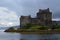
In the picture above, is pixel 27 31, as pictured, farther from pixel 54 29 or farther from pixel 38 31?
pixel 54 29

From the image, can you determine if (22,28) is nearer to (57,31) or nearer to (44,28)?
(44,28)

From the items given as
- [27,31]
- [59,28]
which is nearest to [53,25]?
[59,28]

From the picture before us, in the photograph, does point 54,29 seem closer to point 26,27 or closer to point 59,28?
point 59,28

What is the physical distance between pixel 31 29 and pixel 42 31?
9542 mm

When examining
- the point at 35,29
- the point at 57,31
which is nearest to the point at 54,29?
the point at 57,31

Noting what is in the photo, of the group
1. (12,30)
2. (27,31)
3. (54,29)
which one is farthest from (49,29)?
(12,30)

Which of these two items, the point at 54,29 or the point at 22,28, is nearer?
the point at 54,29

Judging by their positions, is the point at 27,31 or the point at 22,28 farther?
the point at 22,28

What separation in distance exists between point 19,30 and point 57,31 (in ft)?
106

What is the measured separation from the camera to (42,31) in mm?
185000

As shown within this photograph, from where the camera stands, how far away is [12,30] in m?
199

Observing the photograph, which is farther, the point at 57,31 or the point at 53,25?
the point at 53,25

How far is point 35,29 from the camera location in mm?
186250

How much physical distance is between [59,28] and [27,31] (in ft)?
83.8
